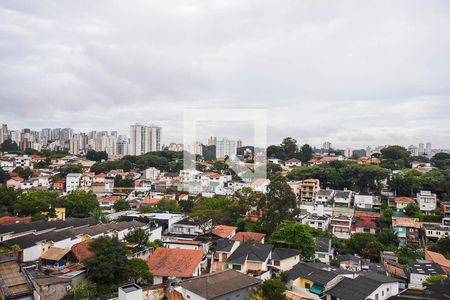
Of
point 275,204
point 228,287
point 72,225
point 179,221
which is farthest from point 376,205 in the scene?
point 72,225

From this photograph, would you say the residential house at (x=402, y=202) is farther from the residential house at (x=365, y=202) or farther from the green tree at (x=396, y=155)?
the green tree at (x=396, y=155)

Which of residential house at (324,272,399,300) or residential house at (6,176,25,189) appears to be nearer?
residential house at (324,272,399,300)

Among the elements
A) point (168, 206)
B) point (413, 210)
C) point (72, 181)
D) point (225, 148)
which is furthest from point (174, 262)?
point (225, 148)

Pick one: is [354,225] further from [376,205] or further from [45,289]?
[45,289]

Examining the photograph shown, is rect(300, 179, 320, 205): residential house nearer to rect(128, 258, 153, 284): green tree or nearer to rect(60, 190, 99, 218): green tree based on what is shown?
rect(60, 190, 99, 218): green tree

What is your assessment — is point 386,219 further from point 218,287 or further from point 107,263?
point 107,263

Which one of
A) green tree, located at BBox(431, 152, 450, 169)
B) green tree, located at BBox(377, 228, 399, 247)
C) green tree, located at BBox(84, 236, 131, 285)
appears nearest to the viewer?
green tree, located at BBox(84, 236, 131, 285)

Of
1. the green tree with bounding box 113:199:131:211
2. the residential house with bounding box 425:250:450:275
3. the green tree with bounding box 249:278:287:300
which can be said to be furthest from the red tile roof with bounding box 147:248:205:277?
the green tree with bounding box 113:199:131:211
